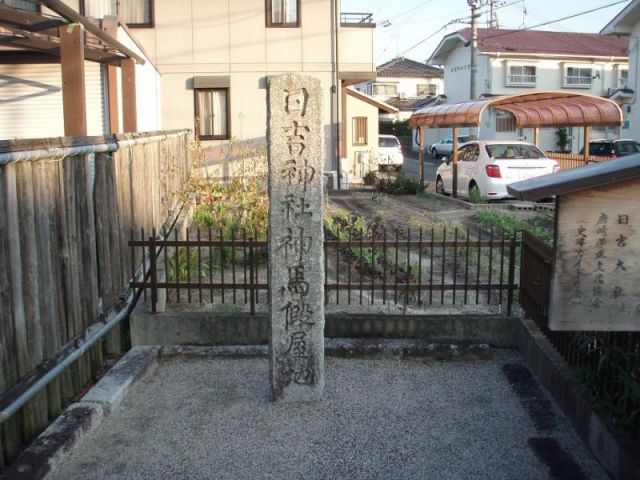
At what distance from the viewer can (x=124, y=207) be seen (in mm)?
6566

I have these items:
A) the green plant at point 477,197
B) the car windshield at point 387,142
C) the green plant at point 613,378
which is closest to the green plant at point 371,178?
the green plant at point 477,197

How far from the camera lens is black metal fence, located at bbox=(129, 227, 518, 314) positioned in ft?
20.7

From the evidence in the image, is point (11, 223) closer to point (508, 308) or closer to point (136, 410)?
point (136, 410)

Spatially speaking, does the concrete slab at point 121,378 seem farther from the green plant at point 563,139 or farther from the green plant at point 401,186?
the green plant at point 563,139

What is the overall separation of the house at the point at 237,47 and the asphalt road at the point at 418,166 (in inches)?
378

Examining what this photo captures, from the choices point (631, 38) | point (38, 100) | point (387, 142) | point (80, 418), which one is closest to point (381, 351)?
point (80, 418)

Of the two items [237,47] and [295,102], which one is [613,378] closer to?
[295,102]

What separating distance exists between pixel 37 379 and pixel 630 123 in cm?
3011

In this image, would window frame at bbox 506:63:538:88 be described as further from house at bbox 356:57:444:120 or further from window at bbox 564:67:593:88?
house at bbox 356:57:444:120

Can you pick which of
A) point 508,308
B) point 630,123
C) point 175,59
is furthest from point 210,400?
point 630,123

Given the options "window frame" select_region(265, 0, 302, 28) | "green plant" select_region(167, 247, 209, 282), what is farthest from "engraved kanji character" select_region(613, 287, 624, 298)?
"window frame" select_region(265, 0, 302, 28)

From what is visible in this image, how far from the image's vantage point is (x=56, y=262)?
4.74 m

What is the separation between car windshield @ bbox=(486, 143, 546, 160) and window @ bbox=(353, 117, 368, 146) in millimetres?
8630

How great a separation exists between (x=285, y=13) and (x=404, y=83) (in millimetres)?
38244
